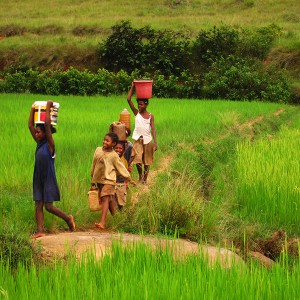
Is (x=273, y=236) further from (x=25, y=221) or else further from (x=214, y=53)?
(x=214, y=53)

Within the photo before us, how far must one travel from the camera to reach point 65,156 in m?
9.49

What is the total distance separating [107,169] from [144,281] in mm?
2696

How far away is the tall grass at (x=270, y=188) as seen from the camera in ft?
24.8

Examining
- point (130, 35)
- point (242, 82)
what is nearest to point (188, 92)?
Result: point (242, 82)

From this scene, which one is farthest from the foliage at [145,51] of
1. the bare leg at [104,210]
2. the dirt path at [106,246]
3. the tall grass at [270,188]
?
the dirt path at [106,246]

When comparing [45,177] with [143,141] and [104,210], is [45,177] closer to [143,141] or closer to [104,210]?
[104,210]

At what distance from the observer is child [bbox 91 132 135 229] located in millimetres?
6594

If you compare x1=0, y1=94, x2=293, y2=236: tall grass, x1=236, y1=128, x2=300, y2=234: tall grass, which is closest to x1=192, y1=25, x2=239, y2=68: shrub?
x1=0, y1=94, x2=293, y2=236: tall grass

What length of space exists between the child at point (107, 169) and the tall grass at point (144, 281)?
205cm

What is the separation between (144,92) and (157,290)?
14.6ft

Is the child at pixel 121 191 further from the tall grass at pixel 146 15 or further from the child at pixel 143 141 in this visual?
the tall grass at pixel 146 15

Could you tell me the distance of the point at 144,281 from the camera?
3967 millimetres

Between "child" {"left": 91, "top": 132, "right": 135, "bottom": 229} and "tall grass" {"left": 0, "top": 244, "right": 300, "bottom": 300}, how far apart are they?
6.73ft

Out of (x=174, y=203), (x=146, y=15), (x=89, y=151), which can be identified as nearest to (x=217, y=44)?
(x=146, y=15)
